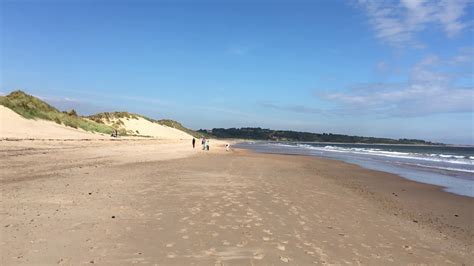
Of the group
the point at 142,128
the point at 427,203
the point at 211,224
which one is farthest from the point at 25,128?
the point at 142,128

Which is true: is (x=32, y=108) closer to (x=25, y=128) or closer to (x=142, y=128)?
(x=25, y=128)

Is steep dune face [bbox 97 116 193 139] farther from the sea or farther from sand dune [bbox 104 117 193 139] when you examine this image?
the sea

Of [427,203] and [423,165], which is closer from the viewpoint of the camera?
[427,203]

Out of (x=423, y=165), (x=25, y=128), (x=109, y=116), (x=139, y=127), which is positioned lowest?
(x=423, y=165)

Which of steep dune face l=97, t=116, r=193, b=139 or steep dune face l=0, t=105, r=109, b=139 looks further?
steep dune face l=97, t=116, r=193, b=139

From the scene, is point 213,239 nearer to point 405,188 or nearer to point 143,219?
point 143,219

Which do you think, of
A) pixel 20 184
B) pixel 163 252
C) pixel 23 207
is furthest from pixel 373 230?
pixel 20 184

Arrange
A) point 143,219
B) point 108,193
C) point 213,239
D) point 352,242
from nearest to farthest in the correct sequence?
point 213,239 < point 352,242 < point 143,219 < point 108,193

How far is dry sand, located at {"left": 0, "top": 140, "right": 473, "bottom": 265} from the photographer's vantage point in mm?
5977

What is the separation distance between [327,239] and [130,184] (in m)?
7.28

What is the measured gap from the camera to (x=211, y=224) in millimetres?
7789

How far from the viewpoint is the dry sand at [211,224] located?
598cm

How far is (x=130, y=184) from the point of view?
12.8 m

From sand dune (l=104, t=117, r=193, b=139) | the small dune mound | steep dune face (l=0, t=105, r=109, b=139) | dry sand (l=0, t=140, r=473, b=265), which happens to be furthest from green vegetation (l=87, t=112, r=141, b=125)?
dry sand (l=0, t=140, r=473, b=265)
